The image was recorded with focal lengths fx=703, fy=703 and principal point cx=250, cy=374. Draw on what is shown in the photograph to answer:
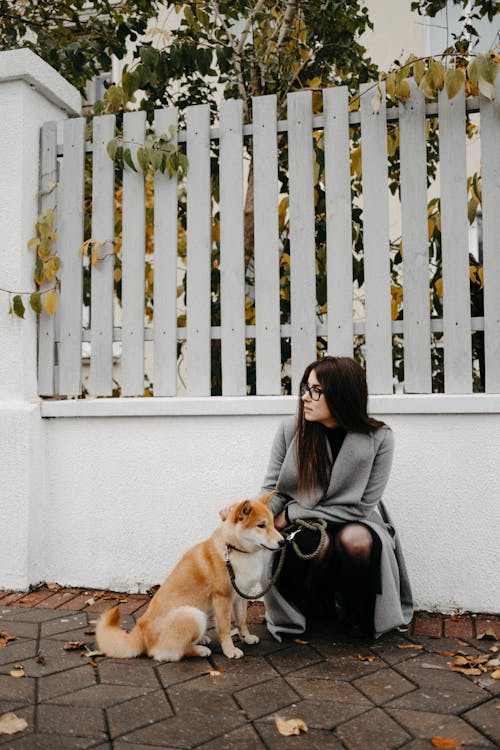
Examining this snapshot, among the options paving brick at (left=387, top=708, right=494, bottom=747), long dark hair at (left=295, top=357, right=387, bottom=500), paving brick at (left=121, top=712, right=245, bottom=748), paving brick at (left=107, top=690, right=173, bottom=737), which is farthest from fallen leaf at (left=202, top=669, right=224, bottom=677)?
long dark hair at (left=295, top=357, right=387, bottom=500)

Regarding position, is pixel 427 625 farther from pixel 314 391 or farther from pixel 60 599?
pixel 60 599

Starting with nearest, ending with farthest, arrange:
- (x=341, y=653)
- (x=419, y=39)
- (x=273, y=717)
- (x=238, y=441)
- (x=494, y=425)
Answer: (x=273, y=717) < (x=341, y=653) < (x=494, y=425) < (x=238, y=441) < (x=419, y=39)

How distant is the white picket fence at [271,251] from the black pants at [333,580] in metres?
0.91

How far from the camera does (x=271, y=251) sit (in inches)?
151

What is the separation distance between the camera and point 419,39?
820 cm

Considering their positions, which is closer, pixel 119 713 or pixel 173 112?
pixel 119 713

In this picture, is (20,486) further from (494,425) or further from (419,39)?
(419,39)

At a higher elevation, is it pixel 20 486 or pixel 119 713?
pixel 20 486

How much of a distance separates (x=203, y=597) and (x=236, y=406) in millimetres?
1113

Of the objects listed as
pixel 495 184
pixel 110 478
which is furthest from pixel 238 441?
pixel 495 184

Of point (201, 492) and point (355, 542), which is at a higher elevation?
point (201, 492)

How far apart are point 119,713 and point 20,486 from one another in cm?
182

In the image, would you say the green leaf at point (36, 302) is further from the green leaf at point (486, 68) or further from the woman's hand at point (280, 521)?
the green leaf at point (486, 68)

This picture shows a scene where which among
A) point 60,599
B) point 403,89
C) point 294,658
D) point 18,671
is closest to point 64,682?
point 18,671
